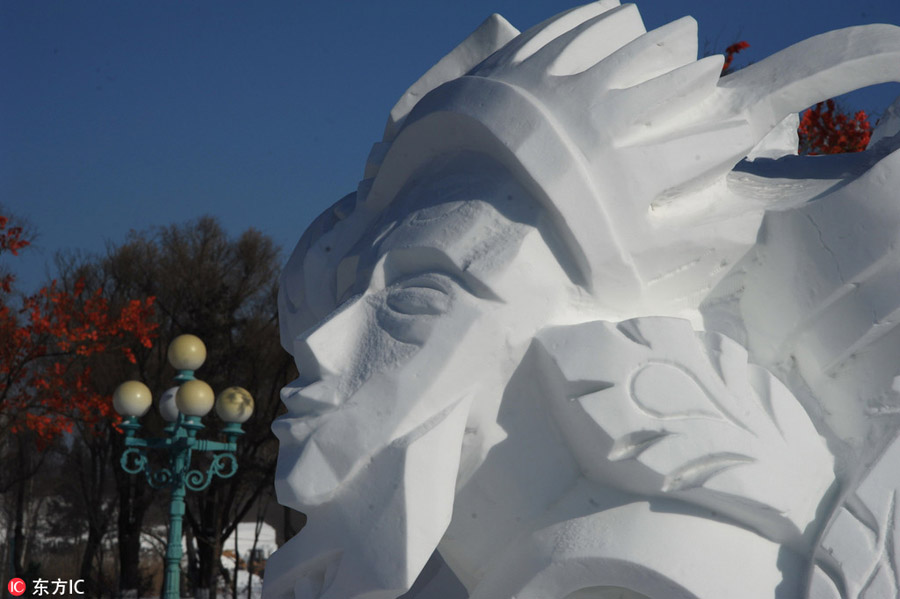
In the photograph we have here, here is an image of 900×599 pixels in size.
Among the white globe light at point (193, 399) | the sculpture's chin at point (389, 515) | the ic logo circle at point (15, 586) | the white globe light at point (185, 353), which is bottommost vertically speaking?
the sculpture's chin at point (389, 515)

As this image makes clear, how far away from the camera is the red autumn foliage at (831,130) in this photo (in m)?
5.95

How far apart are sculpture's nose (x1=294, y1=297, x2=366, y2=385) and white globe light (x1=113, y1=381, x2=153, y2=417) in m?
5.26

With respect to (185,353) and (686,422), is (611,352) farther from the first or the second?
(185,353)

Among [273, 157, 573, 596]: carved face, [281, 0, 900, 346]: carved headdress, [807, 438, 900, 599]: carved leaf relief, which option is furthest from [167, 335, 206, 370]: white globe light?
[807, 438, 900, 599]: carved leaf relief

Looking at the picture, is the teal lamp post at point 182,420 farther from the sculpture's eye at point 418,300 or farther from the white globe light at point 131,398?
the sculpture's eye at point 418,300

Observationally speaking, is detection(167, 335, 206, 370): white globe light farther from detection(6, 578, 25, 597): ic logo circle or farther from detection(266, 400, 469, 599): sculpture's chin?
detection(266, 400, 469, 599): sculpture's chin

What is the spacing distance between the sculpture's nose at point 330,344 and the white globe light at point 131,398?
526cm

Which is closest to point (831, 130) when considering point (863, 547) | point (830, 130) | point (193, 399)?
point (830, 130)

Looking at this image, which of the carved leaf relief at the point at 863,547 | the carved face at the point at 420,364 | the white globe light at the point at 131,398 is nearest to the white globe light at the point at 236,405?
the white globe light at the point at 131,398

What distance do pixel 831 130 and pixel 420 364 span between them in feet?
15.3

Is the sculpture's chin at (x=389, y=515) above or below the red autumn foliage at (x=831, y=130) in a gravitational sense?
below

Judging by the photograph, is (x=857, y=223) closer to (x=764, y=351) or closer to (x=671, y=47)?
(x=764, y=351)

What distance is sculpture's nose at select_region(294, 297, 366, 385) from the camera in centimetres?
230

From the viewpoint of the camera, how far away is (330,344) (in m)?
2.33
